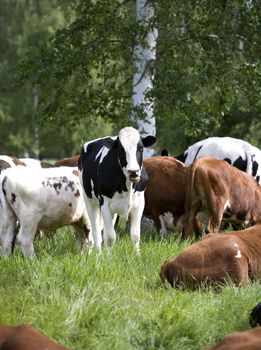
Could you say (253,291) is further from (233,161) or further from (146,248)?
(233,161)

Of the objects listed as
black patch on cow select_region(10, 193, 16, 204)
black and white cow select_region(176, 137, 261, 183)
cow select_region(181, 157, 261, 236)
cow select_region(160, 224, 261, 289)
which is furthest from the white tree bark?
cow select_region(160, 224, 261, 289)

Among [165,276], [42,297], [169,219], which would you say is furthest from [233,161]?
[42,297]

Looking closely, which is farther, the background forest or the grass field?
the background forest

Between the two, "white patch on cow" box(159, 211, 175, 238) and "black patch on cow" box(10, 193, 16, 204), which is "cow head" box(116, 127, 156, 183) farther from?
"white patch on cow" box(159, 211, 175, 238)

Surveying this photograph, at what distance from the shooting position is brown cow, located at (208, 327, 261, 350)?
20.6ft

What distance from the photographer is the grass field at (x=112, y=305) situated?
26.4ft

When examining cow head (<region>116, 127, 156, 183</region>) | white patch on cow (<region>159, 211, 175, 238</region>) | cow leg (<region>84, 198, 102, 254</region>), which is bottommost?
white patch on cow (<region>159, 211, 175, 238</region>)

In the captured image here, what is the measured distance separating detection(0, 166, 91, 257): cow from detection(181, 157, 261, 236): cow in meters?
1.80

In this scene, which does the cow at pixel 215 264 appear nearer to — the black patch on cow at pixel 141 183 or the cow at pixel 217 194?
the black patch on cow at pixel 141 183

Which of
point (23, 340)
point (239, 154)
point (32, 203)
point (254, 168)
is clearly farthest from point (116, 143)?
point (23, 340)

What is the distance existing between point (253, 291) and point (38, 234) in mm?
5498


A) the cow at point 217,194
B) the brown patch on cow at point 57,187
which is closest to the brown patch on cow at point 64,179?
the brown patch on cow at point 57,187

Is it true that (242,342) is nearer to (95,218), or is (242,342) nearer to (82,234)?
(95,218)

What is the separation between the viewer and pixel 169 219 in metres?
15.2
